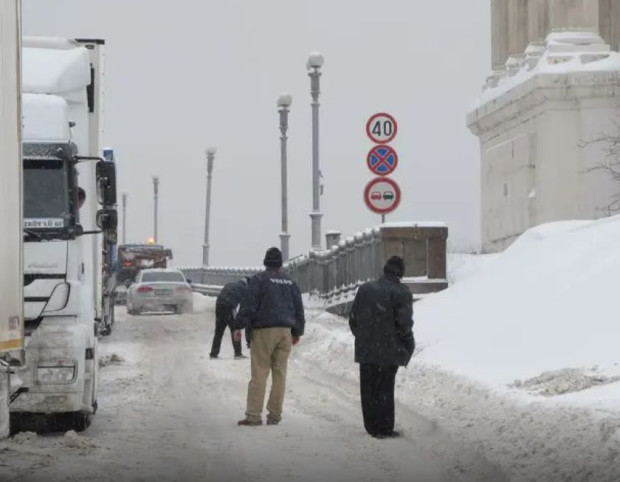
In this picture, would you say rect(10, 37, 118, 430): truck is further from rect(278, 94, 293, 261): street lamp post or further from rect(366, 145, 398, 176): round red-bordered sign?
rect(278, 94, 293, 261): street lamp post

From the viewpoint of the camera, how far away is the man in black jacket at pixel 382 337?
16078mm

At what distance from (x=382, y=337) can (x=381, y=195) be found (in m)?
8.98

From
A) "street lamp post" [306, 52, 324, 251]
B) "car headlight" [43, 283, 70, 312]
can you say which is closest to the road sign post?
"car headlight" [43, 283, 70, 312]

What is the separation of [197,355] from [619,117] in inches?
575

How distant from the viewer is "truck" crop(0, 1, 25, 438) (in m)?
11.2

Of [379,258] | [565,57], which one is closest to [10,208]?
[379,258]

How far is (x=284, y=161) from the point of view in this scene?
46.5 meters

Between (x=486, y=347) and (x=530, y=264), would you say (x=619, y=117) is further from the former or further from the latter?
(x=486, y=347)

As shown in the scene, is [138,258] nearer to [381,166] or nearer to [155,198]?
[155,198]

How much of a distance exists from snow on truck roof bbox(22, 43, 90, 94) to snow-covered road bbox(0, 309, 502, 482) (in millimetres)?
3546

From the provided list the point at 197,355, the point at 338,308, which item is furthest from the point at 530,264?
the point at 338,308

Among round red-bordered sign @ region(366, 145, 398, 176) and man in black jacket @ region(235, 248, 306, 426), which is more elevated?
round red-bordered sign @ region(366, 145, 398, 176)

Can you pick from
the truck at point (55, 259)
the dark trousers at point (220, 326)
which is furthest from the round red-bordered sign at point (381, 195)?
the truck at point (55, 259)

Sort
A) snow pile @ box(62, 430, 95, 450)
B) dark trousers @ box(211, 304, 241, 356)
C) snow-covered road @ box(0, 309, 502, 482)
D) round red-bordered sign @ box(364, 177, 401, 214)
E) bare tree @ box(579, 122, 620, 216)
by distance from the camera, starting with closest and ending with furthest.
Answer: snow-covered road @ box(0, 309, 502, 482) → snow pile @ box(62, 430, 95, 450) → round red-bordered sign @ box(364, 177, 401, 214) → dark trousers @ box(211, 304, 241, 356) → bare tree @ box(579, 122, 620, 216)
